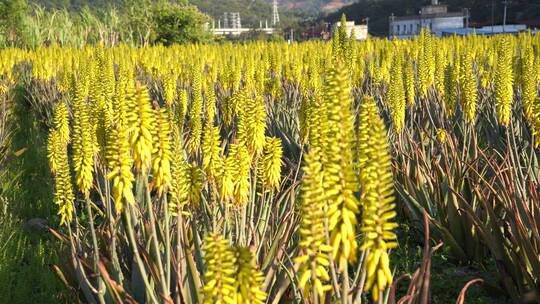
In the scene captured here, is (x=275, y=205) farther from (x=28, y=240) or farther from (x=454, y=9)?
(x=454, y=9)

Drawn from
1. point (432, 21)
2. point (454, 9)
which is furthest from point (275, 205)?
point (454, 9)

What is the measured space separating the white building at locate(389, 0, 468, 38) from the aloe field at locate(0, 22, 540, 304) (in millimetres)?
73039

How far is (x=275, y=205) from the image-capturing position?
334 centimetres

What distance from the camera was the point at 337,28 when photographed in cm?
517

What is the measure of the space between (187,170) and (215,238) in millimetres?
939

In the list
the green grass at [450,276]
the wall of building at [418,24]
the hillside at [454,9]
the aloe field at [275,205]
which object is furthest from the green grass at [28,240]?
the wall of building at [418,24]

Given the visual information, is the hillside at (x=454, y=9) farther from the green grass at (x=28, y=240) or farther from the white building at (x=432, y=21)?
the green grass at (x=28, y=240)

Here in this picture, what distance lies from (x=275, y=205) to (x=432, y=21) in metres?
80.1

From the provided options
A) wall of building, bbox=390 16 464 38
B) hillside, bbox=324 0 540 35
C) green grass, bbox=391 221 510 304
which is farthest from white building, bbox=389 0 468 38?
green grass, bbox=391 221 510 304

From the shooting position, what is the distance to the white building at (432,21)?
77.6 m

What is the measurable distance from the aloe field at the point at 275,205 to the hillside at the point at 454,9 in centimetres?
6655

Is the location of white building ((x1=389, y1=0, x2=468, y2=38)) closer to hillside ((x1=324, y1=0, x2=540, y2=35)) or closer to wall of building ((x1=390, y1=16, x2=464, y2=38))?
wall of building ((x1=390, y1=16, x2=464, y2=38))

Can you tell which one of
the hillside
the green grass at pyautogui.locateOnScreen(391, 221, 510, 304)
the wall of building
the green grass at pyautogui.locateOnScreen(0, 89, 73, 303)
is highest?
the hillside

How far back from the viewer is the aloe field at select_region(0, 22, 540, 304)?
46.7 inches
